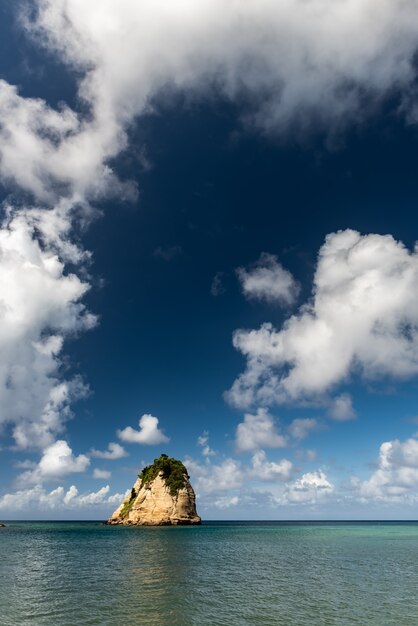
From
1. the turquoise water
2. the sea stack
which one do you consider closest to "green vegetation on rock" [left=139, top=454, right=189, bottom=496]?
the sea stack

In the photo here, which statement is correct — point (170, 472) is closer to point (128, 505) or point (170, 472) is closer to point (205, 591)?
point (128, 505)

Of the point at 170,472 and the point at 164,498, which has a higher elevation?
the point at 170,472

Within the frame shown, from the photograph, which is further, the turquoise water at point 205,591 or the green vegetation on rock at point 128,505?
the green vegetation on rock at point 128,505

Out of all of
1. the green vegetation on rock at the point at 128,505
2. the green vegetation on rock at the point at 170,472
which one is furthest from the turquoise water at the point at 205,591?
the green vegetation on rock at the point at 128,505

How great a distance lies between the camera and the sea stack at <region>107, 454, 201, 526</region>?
439 ft

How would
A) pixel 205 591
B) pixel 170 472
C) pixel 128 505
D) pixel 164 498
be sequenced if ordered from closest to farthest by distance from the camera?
1. pixel 205 591
2. pixel 164 498
3. pixel 170 472
4. pixel 128 505

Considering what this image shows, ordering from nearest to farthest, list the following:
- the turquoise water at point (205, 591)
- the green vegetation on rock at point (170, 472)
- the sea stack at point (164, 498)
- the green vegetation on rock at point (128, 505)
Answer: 1. the turquoise water at point (205, 591)
2. the sea stack at point (164, 498)
3. the green vegetation on rock at point (170, 472)
4. the green vegetation on rock at point (128, 505)

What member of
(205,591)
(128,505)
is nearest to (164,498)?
(128,505)

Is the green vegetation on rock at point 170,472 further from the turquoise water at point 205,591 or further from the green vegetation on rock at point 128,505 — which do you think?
the turquoise water at point 205,591

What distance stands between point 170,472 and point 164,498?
8096 mm

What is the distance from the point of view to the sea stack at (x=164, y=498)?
439ft

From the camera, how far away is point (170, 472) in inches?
5408

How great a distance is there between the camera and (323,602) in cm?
3008

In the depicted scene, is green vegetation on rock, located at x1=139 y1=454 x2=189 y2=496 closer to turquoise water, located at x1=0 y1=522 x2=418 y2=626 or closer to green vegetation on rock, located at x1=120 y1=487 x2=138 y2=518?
green vegetation on rock, located at x1=120 y1=487 x2=138 y2=518
